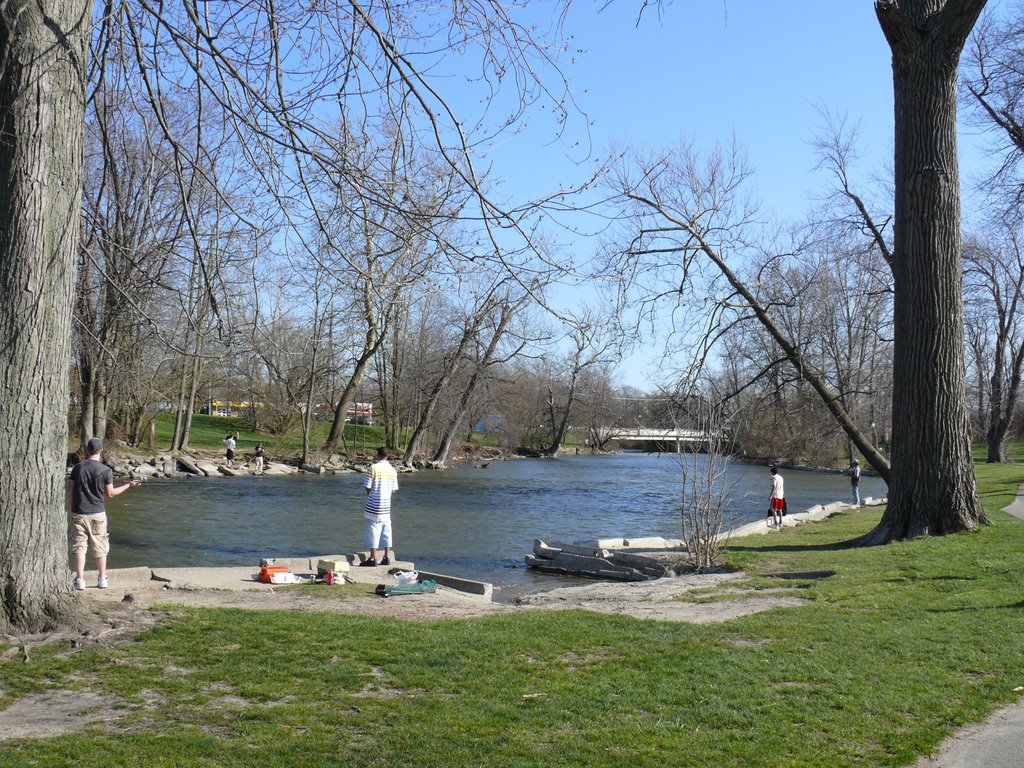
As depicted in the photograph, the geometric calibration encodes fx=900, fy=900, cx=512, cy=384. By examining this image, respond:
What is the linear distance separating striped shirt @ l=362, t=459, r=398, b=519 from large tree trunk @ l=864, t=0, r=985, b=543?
8318 millimetres

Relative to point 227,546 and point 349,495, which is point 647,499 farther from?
point 227,546

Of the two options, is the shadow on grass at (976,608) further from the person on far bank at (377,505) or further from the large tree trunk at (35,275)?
the large tree trunk at (35,275)

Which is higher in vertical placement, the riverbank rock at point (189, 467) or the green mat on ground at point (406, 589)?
the riverbank rock at point (189, 467)

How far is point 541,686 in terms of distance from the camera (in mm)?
6258

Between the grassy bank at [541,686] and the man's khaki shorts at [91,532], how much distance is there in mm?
2604

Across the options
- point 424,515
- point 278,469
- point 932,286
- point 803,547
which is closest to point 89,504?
point 803,547

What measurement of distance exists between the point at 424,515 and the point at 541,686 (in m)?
19.2

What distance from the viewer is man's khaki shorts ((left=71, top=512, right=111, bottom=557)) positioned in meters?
10.2

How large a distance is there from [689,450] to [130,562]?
10129mm

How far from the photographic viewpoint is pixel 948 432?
14.5 meters

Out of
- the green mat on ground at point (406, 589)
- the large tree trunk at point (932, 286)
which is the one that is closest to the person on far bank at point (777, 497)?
the large tree trunk at point (932, 286)

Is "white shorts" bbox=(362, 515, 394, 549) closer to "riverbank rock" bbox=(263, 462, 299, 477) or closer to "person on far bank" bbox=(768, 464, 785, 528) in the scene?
"person on far bank" bbox=(768, 464, 785, 528)

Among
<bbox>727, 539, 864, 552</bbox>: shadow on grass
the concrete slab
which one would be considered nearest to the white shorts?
the concrete slab

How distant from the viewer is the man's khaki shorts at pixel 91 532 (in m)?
10.2
